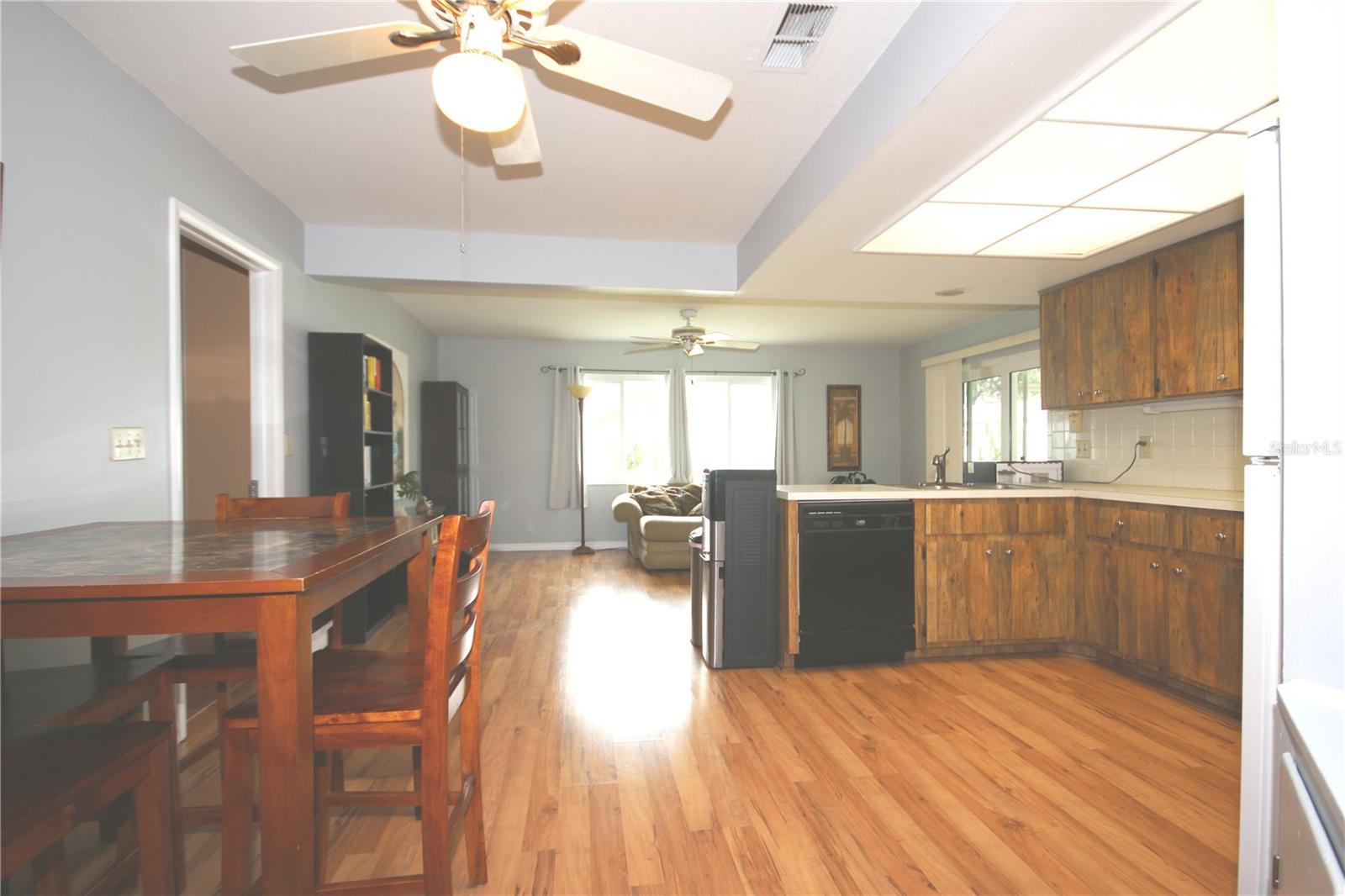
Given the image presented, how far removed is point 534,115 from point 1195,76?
2236 mm

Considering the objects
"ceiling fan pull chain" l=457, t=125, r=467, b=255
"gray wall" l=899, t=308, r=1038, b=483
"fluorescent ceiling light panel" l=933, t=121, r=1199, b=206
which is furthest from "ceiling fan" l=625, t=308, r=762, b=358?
"fluorescent ceiling light panel" l=933, t=121, r=1199, b=206

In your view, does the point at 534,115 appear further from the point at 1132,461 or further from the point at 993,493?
the point at 1132,461

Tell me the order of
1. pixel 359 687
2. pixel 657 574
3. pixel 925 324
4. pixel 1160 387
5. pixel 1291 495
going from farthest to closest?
pixel 925 324 → pixel 657 574 → pixel 1160 387 → pixel 359 687 → pixel 1291 495

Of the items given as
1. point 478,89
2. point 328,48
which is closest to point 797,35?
point 478,89

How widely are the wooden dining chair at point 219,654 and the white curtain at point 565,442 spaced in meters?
4.96

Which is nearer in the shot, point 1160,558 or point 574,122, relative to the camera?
point 574,122

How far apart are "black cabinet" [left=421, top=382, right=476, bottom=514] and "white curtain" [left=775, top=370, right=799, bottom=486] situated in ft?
12.3

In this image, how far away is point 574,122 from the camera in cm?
266

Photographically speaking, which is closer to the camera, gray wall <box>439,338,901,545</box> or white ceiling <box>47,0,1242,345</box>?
white ceiling <box>47,0,1242,345</box>

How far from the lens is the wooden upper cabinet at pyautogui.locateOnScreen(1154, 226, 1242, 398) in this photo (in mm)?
2916

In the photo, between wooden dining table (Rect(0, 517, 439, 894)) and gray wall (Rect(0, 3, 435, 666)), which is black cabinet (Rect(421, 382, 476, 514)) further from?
wooden dining table (Rect(0, 517, 439, 894))

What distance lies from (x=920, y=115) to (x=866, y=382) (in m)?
6.19

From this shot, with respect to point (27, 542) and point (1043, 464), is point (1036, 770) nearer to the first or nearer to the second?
point (1043, 464)

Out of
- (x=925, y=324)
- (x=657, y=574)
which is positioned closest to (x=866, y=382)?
(x=925, y=324)
